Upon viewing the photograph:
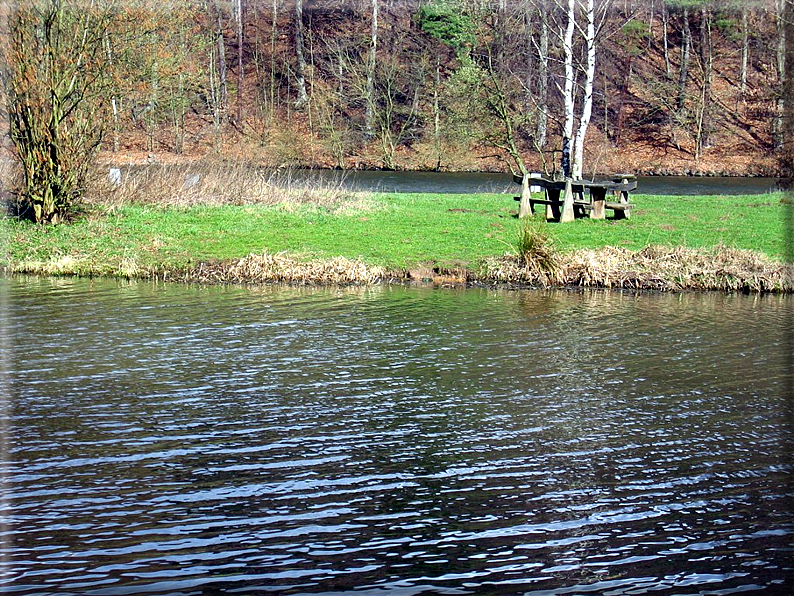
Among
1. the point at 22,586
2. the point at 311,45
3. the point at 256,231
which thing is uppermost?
the point at 311,45

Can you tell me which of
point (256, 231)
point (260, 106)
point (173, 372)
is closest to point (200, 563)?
point (173, 372)

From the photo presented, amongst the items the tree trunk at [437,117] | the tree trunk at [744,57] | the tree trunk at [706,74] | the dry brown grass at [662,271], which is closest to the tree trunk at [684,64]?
the tree trunk at [706,74]

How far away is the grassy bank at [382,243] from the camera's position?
64.3 feet

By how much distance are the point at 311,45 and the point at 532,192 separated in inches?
1749

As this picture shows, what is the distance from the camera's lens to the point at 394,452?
9.49m

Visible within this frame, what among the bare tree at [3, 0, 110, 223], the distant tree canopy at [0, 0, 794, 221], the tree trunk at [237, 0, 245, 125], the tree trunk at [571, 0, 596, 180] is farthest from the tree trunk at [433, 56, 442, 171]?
the bare tree at [3, 0, 110, 223]

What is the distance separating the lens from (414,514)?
7.90m

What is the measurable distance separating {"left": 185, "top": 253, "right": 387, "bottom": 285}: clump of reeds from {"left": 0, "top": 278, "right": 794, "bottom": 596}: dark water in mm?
3156

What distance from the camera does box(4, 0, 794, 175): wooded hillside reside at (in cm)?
5547

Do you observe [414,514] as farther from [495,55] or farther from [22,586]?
[495,55]

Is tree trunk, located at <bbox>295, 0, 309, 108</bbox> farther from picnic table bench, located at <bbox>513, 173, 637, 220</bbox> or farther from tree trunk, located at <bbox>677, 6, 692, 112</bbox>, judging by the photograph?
picnic table bench, located at <bbox>513, 173, 637, 220</bbox>

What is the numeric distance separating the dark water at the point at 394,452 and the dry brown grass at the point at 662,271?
2.78 meters

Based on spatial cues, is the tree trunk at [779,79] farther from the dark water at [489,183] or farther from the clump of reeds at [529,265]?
the clump of reeds at [529,265]

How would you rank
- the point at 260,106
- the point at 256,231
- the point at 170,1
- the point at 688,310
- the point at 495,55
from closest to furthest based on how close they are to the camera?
the point at 688,310
the point at 256,231
the point at 170,1
the point at 495,55
the point at 260,106
